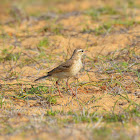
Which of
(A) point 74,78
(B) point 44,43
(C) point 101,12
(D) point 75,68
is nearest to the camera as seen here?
(D) point 75,68

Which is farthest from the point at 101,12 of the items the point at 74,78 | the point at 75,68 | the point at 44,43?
the point at 75,68

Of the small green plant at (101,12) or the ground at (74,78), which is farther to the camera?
the small green plant at (101,12)

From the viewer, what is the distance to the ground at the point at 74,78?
395cm

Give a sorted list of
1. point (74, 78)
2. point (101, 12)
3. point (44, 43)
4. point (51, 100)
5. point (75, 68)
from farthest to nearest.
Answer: point (101, 12) < point (44, 43) < point (74, 78) < point (75, 68) < point (51, 100)

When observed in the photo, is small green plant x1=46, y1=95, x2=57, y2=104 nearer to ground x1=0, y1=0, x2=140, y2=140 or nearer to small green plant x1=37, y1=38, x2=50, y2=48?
ground x1=0, y1=0, x2=140, y2=140

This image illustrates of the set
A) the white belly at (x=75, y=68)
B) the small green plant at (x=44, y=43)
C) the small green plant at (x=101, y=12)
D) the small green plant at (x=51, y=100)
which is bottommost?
the small green plant at (x=51, y=100)

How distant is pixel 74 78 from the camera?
246 inches

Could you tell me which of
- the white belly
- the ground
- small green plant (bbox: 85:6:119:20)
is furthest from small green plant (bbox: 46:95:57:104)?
small green plant (bbox: 85:6:119:20)

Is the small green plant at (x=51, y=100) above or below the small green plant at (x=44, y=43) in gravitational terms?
below

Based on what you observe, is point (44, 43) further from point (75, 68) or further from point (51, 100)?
point (51, 100)

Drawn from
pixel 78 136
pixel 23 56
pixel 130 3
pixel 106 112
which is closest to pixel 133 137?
pixel 78 136

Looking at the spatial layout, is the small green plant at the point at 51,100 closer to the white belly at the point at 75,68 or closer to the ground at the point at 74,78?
the ground at the point at 74,78

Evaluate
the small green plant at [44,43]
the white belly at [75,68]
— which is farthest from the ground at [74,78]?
the white belly at [75,68]

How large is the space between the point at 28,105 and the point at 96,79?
1.68m
